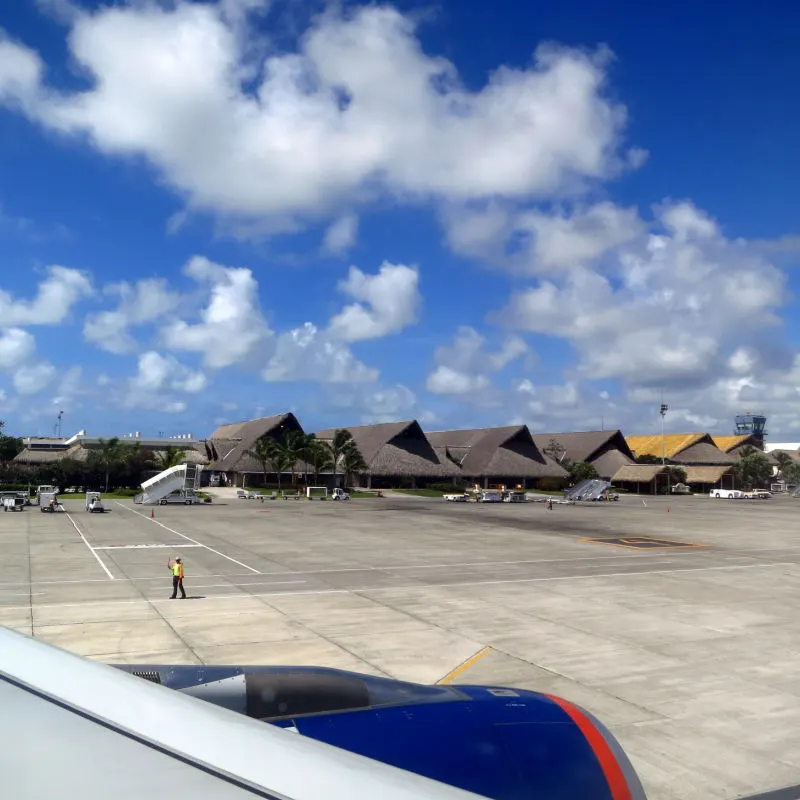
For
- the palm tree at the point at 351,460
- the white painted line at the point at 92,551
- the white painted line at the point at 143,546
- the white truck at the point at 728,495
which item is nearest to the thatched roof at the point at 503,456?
the palm tree at the point at 351,460

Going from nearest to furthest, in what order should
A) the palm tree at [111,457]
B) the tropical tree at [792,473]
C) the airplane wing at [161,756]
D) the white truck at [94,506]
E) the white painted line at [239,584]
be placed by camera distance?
the airplane wing at [161,756]
the white painted line at [239,584]
the white truck at [94,506]
the palm tree at [111,457]
the tropical tree at [792,473]

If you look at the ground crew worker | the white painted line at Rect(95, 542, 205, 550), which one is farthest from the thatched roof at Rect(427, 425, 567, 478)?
the ground crew worker

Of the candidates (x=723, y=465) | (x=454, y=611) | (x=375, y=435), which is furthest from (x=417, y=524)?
(x=723, y=465)

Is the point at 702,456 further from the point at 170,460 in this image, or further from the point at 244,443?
the point at 170,460

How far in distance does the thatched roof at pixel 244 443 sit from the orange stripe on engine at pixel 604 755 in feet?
338

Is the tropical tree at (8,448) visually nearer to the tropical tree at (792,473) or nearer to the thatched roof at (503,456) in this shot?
the thatched roof at (503,456)

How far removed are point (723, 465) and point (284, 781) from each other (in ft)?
516

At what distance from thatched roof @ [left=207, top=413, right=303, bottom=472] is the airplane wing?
10556cm

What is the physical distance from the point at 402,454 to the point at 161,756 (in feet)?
359

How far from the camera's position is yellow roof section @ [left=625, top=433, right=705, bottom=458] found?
491 ft

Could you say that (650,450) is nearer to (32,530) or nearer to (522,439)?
(522,439)

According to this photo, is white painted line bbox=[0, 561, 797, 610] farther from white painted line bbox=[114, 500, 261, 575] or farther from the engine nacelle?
the engine nacelle

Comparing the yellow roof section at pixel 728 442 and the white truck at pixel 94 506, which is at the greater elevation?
the yellow roof section at pixel 728 442

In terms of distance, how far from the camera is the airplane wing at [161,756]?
1994 millimetres
